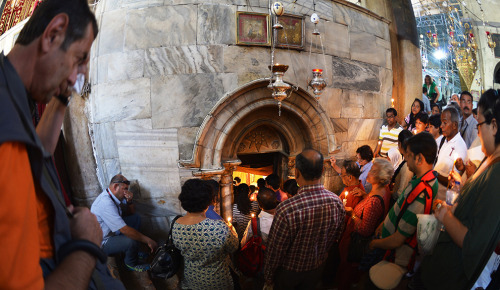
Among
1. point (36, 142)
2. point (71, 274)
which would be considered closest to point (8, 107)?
point (36, 142)

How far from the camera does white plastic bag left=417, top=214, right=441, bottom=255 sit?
198 centimetres

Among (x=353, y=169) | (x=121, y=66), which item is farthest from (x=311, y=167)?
(x=121, y=66)

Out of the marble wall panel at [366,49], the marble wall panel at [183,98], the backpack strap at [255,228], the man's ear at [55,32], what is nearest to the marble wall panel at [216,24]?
the marble wall panel at [183,98]

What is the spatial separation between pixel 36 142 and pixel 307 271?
7.90 feet

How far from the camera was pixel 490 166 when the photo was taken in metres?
1.77

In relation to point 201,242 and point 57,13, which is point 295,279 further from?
point 57,13

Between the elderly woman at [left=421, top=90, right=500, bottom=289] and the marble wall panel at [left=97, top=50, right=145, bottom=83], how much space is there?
14.6 ft

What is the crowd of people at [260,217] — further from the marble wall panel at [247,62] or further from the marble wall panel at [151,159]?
the marble wall panel at [247,62]

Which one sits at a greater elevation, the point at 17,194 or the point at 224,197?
the point at 17,194

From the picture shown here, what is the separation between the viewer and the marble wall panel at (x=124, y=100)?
174 inches

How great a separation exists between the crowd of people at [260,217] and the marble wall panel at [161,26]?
235 cm

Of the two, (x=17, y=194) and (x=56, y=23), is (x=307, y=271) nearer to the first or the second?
(x=17, y=194)

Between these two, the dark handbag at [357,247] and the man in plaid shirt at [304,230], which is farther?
the dark handbag at [357,247]

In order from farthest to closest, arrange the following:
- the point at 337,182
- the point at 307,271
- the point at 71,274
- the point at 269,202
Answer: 1. the point at 337,182
2. the point at 269,202
3. the point at 307,271
4. the point at 71,274
